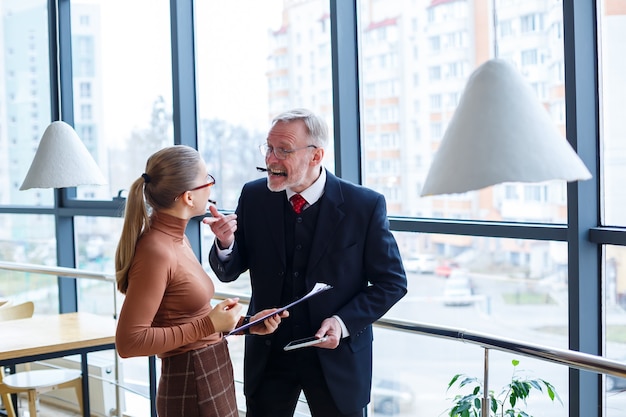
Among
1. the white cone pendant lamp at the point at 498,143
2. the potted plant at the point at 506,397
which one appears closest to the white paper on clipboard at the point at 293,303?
the white cone pendant lamp at the point at 498,143

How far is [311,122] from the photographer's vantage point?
2.45 metres

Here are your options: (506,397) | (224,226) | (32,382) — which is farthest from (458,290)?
(32,382)

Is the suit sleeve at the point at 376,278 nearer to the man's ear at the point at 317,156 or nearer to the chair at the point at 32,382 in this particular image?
the man's ear at the point at 317,156

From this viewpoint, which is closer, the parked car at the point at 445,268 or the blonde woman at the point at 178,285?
the blonde woman at the point at 178,285

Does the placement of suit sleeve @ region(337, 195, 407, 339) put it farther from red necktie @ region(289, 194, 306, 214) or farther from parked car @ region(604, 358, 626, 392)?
parked car @ region(604, 358, 626, 392)

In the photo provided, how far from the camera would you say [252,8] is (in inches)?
174

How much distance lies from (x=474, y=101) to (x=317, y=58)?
8.42 ft

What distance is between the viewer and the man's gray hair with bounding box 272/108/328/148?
8.02ft

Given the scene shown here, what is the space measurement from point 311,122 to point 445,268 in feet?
4.15

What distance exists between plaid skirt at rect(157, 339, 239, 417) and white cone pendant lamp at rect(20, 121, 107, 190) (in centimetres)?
157

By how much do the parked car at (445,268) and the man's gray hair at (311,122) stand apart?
117 centimetres

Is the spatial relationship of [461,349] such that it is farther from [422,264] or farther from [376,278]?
[376,278]

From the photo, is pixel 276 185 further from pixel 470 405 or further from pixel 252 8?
pixel 252 8

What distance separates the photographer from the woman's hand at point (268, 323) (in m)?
2.23
